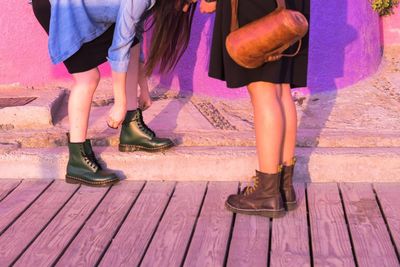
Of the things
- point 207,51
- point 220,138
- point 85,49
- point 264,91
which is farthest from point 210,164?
point 207,51

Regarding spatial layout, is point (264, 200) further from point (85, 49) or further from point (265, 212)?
point (85, 49)

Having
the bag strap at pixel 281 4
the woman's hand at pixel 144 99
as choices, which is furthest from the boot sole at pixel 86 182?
the bag strap at pixel 281 4

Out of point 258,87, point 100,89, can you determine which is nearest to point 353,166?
point 258,87

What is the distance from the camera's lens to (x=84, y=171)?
362 cm

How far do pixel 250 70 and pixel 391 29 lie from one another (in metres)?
3.26

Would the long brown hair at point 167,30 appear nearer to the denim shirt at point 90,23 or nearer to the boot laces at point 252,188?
the denim shirt at point 90,23

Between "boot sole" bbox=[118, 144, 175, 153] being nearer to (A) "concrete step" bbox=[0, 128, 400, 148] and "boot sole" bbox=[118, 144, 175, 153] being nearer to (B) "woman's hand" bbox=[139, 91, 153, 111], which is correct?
(A) "concrete step" bbox=[0, 128, 400, 148]

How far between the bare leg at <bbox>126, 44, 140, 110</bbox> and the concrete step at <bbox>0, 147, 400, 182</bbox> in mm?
286

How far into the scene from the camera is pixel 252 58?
2.85m

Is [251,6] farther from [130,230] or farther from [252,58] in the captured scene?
[130,230]

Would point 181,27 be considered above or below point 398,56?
above

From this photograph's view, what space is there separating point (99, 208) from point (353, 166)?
132 cm

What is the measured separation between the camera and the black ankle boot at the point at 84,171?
3.60m

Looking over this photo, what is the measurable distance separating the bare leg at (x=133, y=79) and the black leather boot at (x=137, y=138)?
50mm
